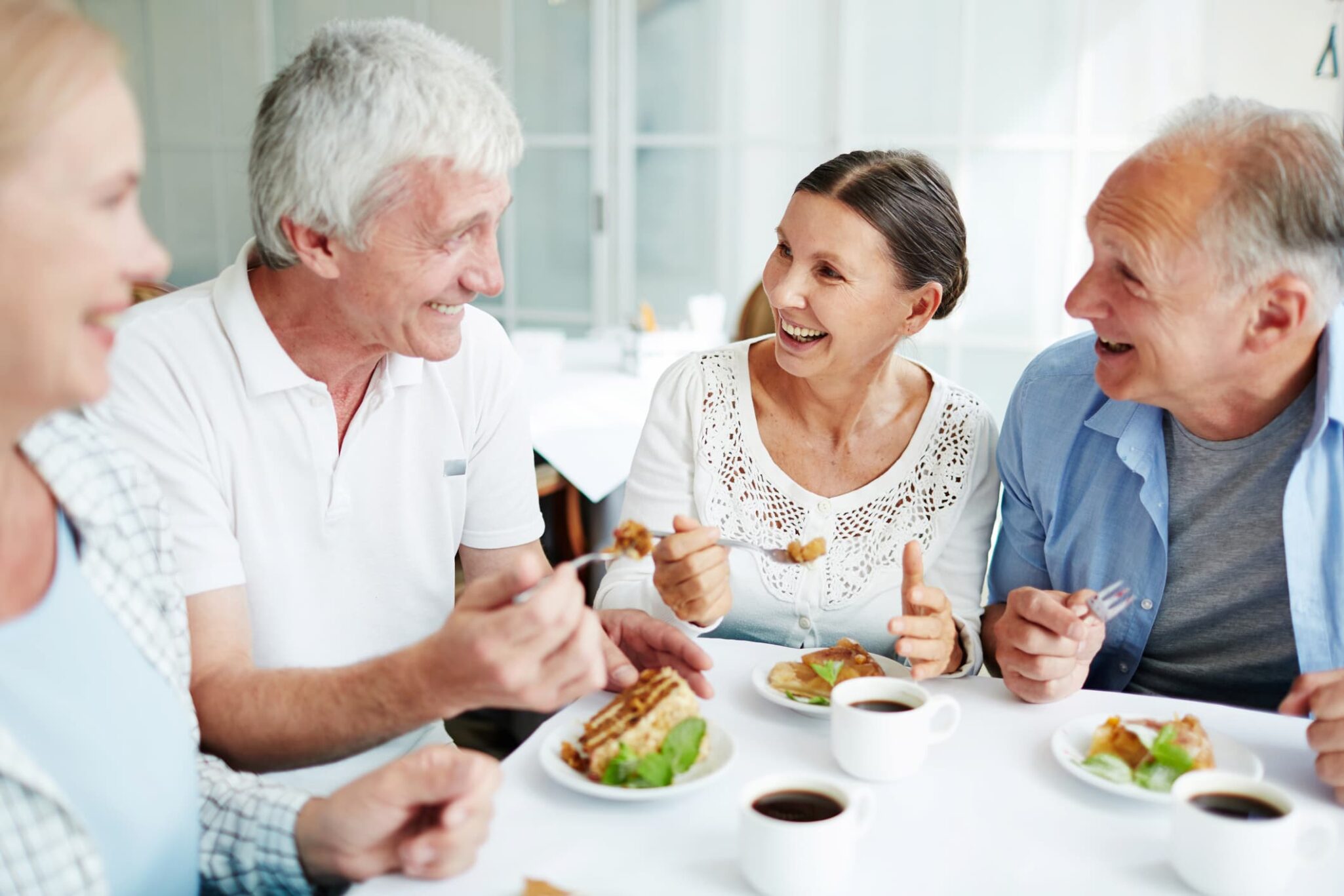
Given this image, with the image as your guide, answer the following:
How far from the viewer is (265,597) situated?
Result: 1.52m

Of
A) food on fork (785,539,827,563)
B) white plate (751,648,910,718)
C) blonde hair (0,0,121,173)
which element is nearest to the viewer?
blonde hair (0,0,121,173)

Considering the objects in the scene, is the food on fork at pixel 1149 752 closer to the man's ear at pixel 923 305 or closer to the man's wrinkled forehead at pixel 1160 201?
the man's wrinkled forehead at pixel 1160 201

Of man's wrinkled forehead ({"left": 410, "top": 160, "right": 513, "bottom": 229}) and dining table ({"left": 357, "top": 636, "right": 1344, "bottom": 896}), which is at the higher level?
man's wrinkled forehead ({"left": 410, "top": 160, "right": 513, "bottom": 229})

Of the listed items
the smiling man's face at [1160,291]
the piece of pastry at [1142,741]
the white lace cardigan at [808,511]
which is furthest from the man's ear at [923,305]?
the piece of pastry at [1142,741]

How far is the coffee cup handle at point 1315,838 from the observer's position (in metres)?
→ 0.98

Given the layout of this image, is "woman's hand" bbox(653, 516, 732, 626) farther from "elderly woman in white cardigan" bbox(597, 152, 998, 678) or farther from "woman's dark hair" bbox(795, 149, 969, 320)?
"woman's dark hair" bbox(795, 149, 969, 320)

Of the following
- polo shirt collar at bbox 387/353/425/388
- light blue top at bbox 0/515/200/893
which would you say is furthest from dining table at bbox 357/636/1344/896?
polo shirt collar at bbox 387/353/425/388

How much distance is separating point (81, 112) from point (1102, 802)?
46.3 inches

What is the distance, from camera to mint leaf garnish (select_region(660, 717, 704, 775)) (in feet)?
3.84

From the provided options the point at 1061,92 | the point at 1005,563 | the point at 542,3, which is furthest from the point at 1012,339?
the point at 1005,563

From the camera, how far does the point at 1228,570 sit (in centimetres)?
159

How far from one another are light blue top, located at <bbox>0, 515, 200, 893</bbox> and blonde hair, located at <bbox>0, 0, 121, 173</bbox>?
406 mm

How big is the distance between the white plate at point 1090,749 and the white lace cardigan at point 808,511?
43cm

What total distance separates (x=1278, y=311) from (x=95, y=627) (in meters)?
1.47
